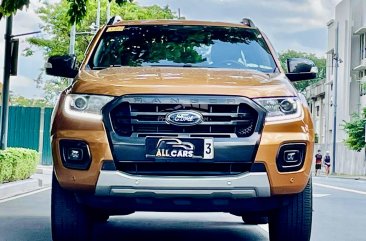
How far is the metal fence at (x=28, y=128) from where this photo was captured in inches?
1080

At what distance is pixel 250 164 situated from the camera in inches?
212

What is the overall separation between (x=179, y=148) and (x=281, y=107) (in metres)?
0.85

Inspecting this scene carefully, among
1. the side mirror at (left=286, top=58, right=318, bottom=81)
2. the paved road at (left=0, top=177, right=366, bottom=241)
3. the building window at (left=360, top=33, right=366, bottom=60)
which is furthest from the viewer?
the building window at (left=360, top=33, right=366, bottom=60)

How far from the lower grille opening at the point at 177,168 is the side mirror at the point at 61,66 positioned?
1.66 metres

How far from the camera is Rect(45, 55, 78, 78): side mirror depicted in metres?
6.68

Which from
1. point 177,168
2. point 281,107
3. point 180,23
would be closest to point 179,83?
point 177,168

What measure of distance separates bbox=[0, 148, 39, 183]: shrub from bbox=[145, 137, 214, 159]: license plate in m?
8.39

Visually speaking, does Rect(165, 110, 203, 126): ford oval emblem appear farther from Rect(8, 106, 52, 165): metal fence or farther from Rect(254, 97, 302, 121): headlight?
Rect(8, 106, 52, 165): metal fence

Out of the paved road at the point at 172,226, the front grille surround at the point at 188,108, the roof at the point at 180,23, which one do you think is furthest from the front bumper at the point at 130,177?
the roof at the point at 180,23

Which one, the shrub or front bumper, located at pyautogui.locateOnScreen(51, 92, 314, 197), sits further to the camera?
the shrub

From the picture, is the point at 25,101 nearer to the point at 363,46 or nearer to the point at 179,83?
the point at 363,46

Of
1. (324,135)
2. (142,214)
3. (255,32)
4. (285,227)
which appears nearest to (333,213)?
(142,214)

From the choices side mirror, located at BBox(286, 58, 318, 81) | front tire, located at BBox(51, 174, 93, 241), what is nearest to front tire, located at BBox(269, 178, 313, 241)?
side mirror, located at BBox(286, 58, 318, 81)

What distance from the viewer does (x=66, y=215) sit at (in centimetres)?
585
